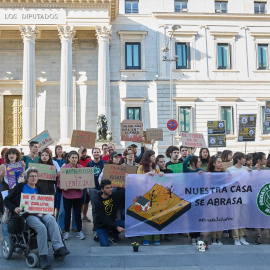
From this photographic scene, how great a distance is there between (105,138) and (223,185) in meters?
15.7

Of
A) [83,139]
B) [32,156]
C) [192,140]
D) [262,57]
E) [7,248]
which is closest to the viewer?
[7,248]

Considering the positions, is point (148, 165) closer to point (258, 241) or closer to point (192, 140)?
point (258, 241)

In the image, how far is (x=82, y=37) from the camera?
27.4m

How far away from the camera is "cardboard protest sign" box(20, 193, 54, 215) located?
21.2ft

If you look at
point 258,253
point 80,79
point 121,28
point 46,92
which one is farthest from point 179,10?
point 258,253

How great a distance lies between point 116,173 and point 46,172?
1.57 meters

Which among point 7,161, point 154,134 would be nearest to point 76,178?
point 7,161

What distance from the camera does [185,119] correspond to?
1061 inches

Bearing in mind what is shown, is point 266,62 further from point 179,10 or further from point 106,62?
point 106,62

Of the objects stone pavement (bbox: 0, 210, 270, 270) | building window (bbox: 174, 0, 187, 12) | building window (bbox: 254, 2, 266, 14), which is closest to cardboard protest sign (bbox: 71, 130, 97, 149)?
stone pavement (bbox: 0, 210, 270, 270)

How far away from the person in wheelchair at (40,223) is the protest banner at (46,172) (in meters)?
1.11

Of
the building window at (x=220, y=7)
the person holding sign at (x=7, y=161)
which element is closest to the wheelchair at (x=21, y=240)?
the person holding sign at (x=7, y=161)

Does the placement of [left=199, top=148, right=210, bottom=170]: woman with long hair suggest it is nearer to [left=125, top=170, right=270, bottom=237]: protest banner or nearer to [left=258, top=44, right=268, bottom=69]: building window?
[left=125, top=170, right=270, bottom=237]: protest banner

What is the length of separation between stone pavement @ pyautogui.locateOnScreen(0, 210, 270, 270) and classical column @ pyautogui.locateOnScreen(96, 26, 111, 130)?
693 inches
